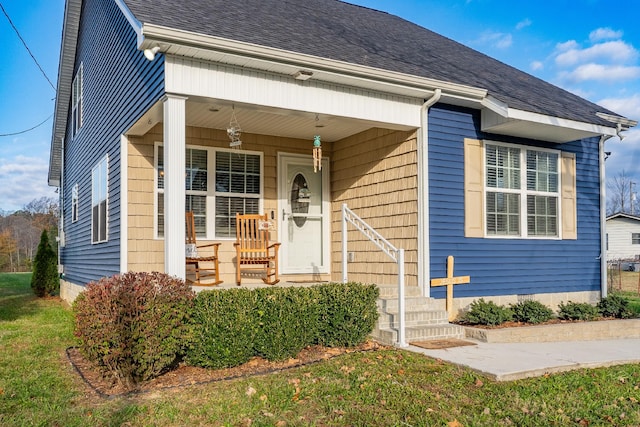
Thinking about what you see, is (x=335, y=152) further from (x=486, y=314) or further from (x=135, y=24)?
(x=135, y=24)

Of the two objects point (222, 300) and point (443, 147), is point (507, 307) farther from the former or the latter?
point (222, 300)

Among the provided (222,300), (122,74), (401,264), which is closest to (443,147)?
(401,264)

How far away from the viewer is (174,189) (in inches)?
216

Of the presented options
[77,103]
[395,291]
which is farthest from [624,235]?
[77,103]

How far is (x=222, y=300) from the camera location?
514 cm

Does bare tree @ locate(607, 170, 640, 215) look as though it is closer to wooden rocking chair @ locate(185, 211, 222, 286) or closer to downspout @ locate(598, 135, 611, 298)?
downspout @ locate(598, 135, 611, 298)

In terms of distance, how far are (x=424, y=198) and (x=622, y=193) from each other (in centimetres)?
4691

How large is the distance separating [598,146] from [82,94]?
9476mm

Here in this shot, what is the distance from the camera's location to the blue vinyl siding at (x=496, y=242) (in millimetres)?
7367

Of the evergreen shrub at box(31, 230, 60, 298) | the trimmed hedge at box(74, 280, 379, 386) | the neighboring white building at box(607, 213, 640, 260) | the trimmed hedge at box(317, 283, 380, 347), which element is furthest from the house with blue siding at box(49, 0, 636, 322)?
the neighboring white building at box(607, 213, 640, 260)

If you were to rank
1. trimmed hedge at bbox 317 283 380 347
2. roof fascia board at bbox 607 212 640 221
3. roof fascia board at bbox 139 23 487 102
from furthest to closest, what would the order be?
1. roof fascia board at bbox 607 212 640 221
2. trimmed hedge at bbox 317 283 380 347
3. roof fascia board at bbox 139 23 487 102

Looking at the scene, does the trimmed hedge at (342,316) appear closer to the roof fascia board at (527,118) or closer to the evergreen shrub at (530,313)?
the evergreen shrub at (530,313)

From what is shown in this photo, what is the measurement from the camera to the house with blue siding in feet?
19.9

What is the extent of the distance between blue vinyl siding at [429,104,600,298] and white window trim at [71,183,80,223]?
746 centimetres
